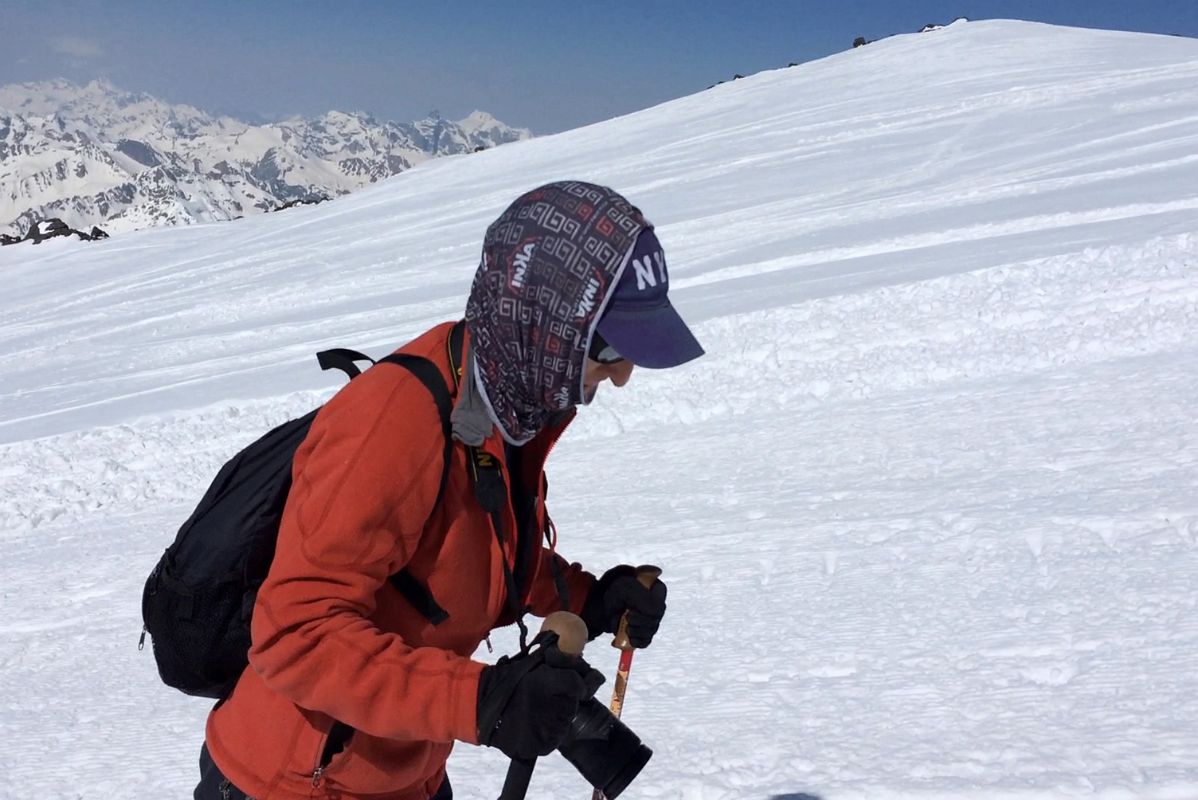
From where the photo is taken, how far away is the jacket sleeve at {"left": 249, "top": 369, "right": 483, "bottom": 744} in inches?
52.9

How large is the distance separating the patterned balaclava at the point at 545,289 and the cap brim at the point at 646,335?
1.4 inches

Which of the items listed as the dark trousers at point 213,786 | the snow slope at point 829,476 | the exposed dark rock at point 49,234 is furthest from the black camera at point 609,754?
the exposed dark rock at point 49,234

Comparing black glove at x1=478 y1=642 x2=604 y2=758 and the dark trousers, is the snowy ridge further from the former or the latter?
black glove at x1=478 y1=642 x2=604 y2=758

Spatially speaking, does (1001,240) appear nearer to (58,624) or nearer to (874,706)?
(874,706)

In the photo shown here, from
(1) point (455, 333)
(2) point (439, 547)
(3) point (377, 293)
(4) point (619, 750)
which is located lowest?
(3) point (377, 293)

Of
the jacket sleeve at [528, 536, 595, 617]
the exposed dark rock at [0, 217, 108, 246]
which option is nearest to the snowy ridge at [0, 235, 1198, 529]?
the jacket sleeve at [528, 536, 595, 617]

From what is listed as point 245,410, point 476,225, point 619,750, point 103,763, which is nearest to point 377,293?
point 476,225

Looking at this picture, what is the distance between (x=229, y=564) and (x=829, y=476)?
4055mm

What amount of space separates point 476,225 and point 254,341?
17.4ft

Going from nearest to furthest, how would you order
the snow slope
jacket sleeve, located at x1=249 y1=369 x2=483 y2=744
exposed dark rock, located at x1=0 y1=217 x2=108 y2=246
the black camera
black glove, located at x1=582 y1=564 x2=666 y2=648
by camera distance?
jacket sleeve, located at x1=249 y1=369 x2=483 y2=744 → the black camera → black glove, located at x1=582 y1=564 x2=666 y2=648 → the snow slope → exposed dark rock, located at x1=0 y1=217 x2=108 y2=246

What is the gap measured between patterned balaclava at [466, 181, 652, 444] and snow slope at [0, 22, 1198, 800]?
1926mm

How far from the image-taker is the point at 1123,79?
17.0m

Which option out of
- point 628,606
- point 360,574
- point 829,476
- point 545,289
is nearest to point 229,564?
point 360,574

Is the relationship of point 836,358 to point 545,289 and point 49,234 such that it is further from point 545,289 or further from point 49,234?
point 49,234
